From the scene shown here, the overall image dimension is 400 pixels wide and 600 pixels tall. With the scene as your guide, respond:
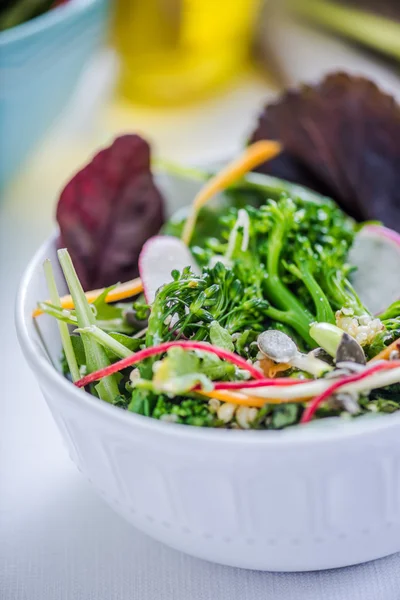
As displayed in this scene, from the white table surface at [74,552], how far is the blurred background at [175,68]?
690 millimetres

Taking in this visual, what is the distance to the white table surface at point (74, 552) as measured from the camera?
1003mm

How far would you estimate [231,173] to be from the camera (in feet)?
4.71

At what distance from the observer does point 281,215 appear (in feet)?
4.08

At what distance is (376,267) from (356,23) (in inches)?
51.6

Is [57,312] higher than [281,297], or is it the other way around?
[57,312]

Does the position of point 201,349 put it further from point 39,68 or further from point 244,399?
point 39,68

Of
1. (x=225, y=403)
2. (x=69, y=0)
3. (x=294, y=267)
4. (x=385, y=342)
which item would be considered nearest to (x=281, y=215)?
(x=294, y=267)

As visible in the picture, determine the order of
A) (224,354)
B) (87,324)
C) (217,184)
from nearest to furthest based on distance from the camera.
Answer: (224,354)
(87,324)
(217,184)

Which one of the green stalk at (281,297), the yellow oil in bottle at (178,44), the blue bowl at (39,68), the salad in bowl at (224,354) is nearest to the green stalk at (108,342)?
the salad in bowl at (224,354)

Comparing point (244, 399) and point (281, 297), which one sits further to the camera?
point (281, 297)

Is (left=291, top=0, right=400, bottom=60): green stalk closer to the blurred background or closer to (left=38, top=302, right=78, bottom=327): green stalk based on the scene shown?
the blurred background

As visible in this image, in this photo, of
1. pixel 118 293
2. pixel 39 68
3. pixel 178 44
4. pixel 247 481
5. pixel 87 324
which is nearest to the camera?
pixel 247 481

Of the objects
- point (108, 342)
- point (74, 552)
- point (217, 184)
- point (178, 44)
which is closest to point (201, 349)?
point (108, 342)

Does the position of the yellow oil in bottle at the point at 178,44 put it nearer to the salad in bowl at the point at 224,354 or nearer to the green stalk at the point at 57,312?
the salad in bowl at the point at 224,354
